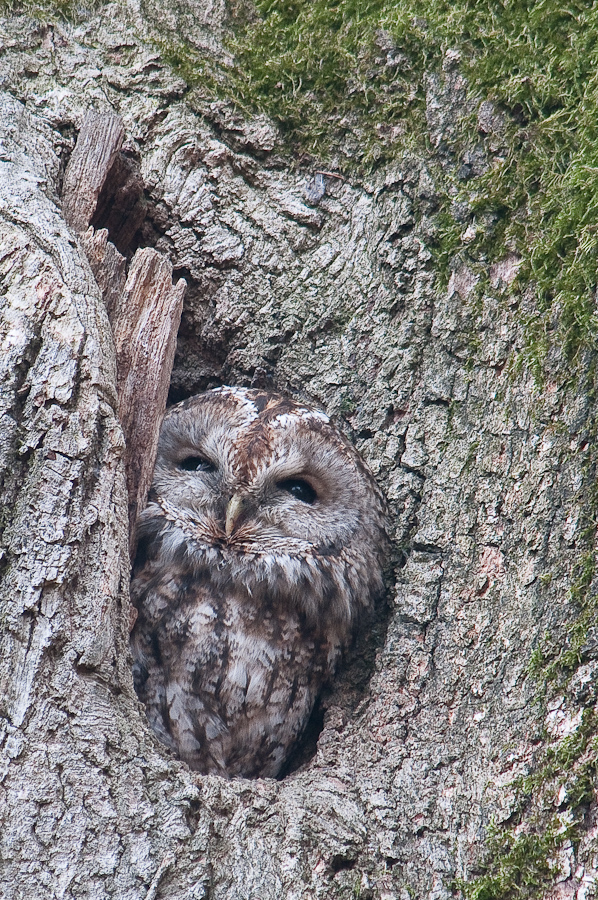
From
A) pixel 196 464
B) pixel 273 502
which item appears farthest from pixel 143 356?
pixel 273 502

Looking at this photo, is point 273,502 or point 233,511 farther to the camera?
point 273,502

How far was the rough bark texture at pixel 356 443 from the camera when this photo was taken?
150cm

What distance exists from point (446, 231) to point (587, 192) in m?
0.44

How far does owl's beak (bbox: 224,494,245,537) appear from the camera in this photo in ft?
Result: 7.09

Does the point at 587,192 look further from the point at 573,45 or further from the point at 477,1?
the point at 477,1

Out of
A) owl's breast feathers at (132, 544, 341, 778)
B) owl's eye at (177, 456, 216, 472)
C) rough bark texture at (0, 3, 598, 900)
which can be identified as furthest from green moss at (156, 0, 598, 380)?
owl's breast feathers at (132, 544, 341, 778)

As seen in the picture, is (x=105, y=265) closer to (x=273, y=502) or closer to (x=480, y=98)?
(x=273, y=502)

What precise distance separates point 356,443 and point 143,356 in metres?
0.68

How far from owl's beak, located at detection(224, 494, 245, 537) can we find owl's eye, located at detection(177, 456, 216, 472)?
0.64 ft

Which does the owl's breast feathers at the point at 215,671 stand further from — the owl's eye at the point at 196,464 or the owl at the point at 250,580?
the owl's eye at the point at 196,464

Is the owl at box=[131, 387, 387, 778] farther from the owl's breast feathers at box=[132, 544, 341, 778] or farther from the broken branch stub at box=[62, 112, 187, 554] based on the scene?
the broken branch stub at box=[62, 112, 187, 554]

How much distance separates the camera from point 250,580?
220 cm

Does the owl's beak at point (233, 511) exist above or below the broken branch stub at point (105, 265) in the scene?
below

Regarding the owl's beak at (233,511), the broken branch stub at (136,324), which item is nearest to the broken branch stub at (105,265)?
the broken branch stub at (136,324)
